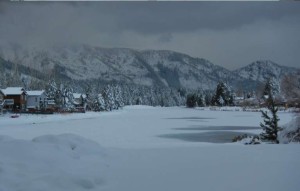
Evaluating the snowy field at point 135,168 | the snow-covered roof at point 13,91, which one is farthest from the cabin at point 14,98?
the snowy field at point 135,168

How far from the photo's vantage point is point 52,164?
29.2ft

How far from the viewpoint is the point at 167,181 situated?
793 cm

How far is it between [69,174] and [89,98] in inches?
3828

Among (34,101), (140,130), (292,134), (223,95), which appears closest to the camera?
(292,134)

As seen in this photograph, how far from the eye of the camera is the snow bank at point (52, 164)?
24.0 ft

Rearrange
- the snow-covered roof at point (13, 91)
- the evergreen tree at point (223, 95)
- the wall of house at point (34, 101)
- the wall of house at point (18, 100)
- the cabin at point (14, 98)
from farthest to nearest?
the evergreen tree at point (223, 95)
the wall of house at point (34, 101)
the wall of house at point (18, 100)
the snow-covered roof at point (13, 91)
the cabin at point (14, 98)

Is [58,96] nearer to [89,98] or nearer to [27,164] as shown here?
[89,98]

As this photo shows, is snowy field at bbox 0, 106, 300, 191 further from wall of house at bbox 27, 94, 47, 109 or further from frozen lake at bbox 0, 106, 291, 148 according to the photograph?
wall of house at bbox 27, 94, 47, 109

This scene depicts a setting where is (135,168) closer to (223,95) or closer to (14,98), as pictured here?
(14,98)

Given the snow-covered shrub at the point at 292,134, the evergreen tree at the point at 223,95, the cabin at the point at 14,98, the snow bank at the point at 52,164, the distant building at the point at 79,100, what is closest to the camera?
the snow bank at the point at 52,164

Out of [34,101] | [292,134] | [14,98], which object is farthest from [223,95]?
[292,134]

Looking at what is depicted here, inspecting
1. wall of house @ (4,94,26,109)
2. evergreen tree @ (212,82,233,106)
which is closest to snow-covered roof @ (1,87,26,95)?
wall of house @ (4,94,26,109)

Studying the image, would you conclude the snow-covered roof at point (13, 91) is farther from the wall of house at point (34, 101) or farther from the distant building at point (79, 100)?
the distant building at point (79, 100)

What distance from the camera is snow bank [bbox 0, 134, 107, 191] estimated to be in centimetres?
731
